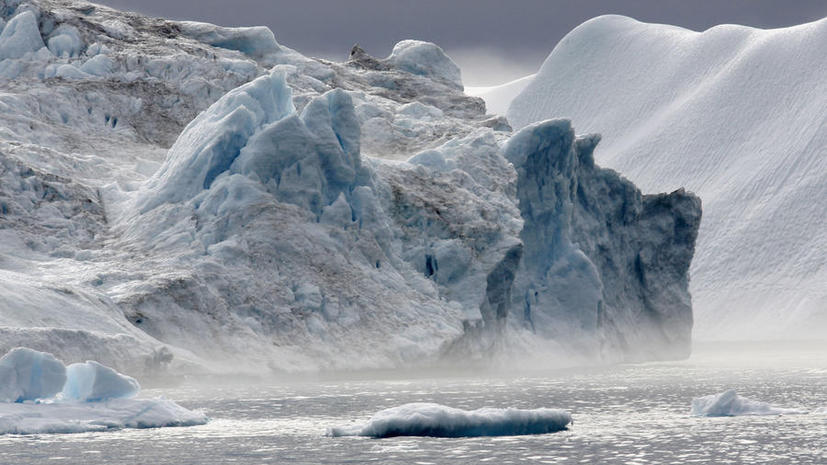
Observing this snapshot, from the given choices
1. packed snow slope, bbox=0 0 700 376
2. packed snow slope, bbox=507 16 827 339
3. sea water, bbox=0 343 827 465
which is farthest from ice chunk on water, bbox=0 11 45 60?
packed snow slope, bbox=507 16 827 339

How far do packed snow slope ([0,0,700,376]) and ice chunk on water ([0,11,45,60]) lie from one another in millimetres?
60

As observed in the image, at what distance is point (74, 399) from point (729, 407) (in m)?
11.0

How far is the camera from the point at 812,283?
76.1 m

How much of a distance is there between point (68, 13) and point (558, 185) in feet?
60.3

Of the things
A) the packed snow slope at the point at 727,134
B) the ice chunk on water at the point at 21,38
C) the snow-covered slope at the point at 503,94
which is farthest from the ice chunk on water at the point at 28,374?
the snow-covered slope at the point at 503,94

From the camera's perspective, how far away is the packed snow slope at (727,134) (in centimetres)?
7762

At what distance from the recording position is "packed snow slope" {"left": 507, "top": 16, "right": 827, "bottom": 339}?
7762 centimetres

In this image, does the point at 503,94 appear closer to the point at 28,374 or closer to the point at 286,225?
the point at 286,225

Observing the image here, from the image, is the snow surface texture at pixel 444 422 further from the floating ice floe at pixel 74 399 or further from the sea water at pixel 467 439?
the floating ice floe at pixel 74 399

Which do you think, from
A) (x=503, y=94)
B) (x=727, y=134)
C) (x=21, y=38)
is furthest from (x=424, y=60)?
(x=503, y=94)

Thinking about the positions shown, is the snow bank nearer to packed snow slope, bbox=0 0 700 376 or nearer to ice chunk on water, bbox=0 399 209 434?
ice chunk on water, bbox=0 399 209 434

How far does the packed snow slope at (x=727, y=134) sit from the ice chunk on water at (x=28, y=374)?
55.4 meters

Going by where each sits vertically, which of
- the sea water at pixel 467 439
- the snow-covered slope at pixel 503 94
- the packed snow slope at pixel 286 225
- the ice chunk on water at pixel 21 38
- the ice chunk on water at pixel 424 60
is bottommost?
the sea water at pixel 467 439

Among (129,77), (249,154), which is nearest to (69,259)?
(249,154)
